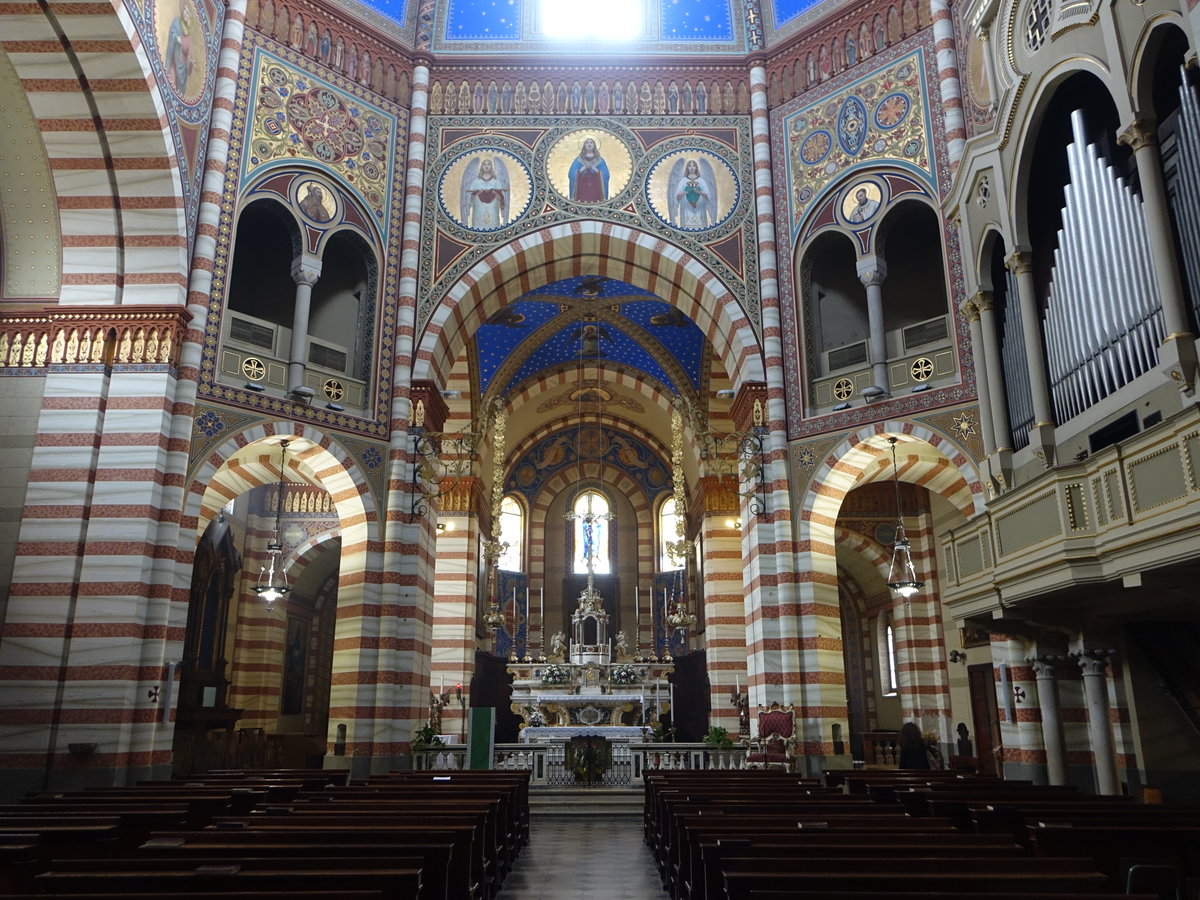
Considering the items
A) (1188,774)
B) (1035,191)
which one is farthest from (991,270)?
(1188,774)

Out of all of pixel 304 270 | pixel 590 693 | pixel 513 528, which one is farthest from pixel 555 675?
pixel 304 270

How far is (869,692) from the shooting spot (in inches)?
971

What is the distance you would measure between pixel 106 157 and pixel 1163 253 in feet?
45.9

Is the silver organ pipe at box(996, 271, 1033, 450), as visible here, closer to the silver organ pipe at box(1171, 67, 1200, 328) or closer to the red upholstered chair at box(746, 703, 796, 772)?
the silver organ pipe at box(1171, 67, 1200, 328)

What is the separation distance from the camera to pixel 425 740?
15523 mm

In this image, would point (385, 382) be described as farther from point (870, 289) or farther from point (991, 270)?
point (991, 270)

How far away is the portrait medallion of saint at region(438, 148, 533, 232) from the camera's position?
1852 centimetres

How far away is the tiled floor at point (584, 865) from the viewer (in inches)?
316

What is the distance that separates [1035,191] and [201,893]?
12.2m

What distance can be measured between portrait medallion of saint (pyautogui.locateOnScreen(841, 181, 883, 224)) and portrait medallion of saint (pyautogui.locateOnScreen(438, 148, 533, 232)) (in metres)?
6.17

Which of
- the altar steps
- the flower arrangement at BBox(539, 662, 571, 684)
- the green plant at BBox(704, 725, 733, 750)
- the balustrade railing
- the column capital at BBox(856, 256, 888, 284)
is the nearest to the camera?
the altar steps

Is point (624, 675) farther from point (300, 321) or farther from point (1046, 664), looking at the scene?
point (1046, 664)

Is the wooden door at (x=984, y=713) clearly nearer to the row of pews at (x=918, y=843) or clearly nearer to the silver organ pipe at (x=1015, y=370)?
the silver organ pipe at (x=1015, y=370)

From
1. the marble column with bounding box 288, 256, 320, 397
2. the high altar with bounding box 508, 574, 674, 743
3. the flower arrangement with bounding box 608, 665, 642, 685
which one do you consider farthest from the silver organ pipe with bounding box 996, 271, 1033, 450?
the flower arrangement with bounding box 608, 665, 642, 685
